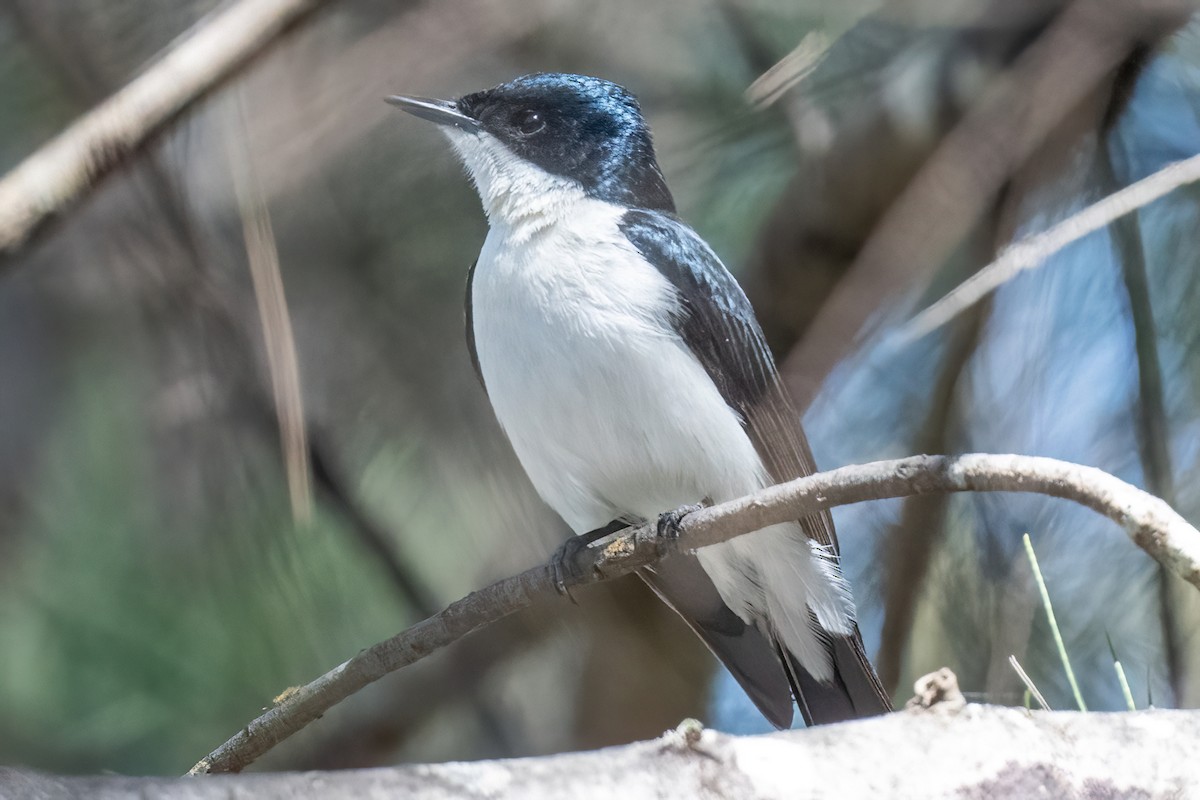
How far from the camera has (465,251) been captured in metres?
1.40

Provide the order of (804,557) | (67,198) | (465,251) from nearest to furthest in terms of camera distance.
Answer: (67,198)
(804,557)
(465,251)

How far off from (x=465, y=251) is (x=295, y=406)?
288 millimetres

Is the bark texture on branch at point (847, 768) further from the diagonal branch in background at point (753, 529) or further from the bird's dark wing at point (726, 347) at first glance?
the bird's dark wing at point (726, 347)

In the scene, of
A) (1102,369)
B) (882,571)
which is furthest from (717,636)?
(1102,369)

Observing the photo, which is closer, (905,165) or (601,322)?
(601,322)

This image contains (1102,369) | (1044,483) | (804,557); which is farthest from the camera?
(1102,369)

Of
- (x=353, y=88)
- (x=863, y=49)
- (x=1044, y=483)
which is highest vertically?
(x=353, y=88)

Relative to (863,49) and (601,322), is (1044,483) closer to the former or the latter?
(601,322)

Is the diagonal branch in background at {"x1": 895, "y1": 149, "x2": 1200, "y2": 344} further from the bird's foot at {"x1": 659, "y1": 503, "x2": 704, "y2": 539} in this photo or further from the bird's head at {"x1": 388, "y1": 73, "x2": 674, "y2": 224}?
the bird's foot at {"x1": 659, "y1": 503, "x2": 704, "y2": 539}

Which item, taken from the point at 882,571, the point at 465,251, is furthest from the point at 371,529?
the point at 882,571

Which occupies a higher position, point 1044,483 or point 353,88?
point 353,88

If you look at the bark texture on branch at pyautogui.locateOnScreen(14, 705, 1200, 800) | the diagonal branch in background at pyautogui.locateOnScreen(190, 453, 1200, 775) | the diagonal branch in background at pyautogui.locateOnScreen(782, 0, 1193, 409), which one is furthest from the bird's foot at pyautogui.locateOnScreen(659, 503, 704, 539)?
the diagonal branch in background at pyautogui.locateOnScreen(782, 0, 1193, 409)

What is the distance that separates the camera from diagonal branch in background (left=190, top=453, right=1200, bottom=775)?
2.46 feet

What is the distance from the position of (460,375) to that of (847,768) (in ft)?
2.62
